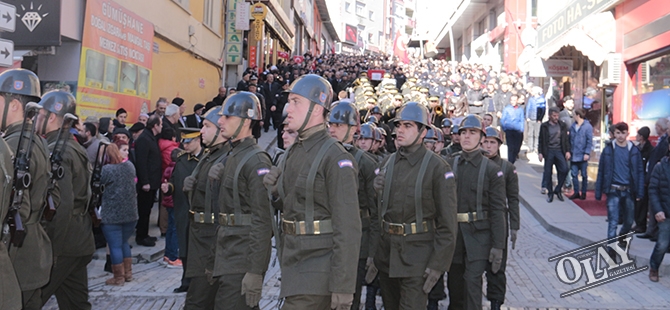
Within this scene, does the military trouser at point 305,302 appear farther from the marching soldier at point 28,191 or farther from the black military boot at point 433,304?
the black military boot at point 433,304

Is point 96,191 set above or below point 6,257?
above

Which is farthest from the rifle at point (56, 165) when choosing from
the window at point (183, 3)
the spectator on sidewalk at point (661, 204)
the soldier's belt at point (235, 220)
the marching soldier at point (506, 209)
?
the window at point (183, 3)

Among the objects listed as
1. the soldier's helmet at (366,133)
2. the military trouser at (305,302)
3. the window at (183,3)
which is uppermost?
the window at (183,3)

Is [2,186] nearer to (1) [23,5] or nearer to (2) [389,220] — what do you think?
(2) [389,220]

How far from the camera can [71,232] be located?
5.47 m

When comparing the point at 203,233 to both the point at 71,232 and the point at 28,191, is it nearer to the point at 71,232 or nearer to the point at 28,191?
the point at 71,232

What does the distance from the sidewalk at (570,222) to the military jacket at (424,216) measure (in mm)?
5414

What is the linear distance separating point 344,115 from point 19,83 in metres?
3.12

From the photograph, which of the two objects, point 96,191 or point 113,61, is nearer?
point 96,191

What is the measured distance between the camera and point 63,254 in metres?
5.41

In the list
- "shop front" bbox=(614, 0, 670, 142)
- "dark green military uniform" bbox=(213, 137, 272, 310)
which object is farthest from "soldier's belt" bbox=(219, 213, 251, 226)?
"shop front" bbox=(614, 0, 670, 142)

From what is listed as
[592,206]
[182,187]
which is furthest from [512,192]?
[592,206]

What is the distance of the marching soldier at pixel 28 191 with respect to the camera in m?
4.14

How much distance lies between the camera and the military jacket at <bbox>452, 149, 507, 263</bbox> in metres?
6.37
